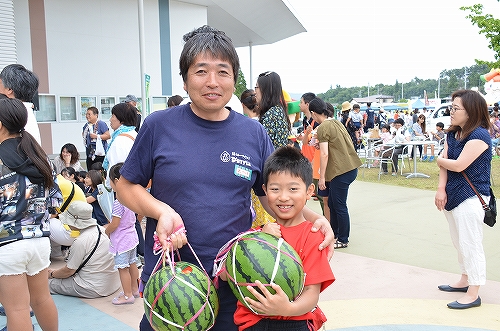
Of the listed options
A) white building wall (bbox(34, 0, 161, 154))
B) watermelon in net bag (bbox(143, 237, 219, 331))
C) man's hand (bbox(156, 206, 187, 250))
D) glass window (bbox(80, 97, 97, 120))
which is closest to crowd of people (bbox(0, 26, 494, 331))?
man's hand (bbox(156, 206, 187, 250))

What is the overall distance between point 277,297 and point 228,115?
2.65 ft

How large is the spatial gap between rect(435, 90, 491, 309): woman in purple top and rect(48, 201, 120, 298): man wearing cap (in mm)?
3294

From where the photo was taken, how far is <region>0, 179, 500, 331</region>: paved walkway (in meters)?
3.82

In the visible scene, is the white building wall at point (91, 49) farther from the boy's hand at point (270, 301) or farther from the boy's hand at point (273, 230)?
the boy's hand at point (270, 301)

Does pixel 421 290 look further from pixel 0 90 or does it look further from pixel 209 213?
pixel 0 90

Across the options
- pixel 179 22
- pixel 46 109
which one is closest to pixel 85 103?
pixel 46 109

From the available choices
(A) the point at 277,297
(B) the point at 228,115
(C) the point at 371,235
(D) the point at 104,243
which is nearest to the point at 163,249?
(A) the point at 277,297

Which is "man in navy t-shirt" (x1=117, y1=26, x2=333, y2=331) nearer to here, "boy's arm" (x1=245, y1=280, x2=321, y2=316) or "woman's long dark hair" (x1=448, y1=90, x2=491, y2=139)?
"boy's arm" (x1=245, y1=280, x2=321, y2=316)

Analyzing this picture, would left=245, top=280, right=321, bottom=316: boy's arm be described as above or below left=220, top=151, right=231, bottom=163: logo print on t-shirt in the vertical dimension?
below

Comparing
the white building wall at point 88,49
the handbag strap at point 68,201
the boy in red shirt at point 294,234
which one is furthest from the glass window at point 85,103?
the boy in red shirt at point 294,234

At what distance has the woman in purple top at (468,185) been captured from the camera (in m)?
3.99

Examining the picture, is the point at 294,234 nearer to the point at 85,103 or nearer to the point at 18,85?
the point at 18,85

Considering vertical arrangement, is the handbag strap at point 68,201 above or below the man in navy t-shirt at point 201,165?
below

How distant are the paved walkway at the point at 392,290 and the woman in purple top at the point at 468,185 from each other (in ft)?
1.00
